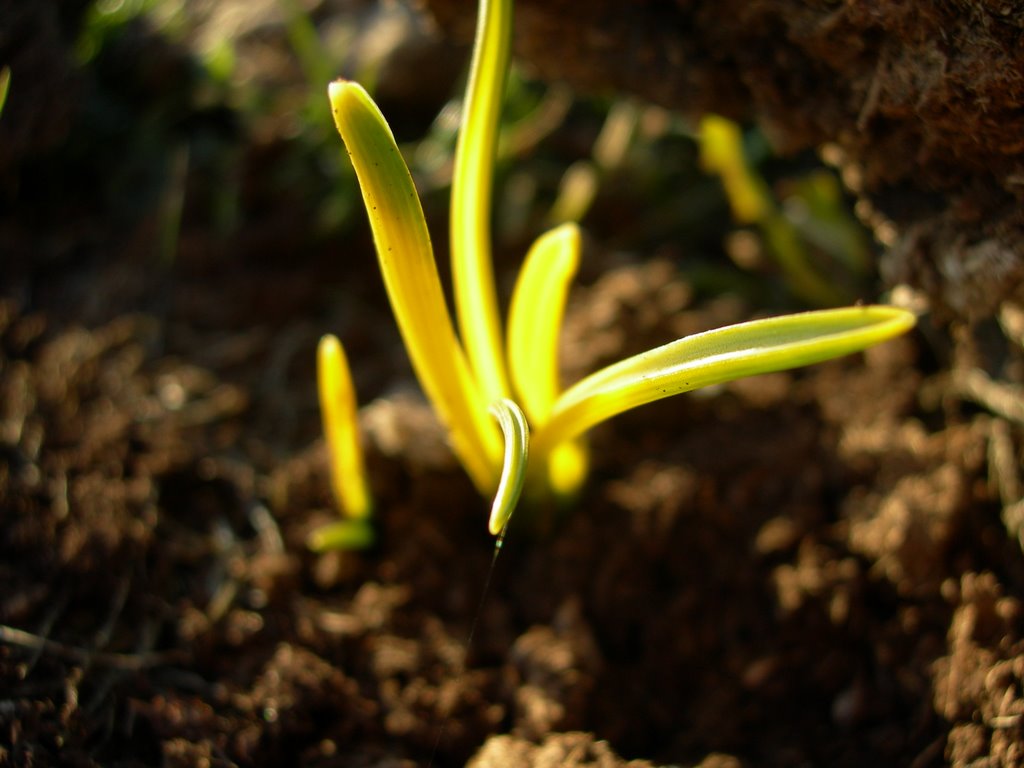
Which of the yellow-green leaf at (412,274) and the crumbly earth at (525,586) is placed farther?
the crumbly earth at (525,586)

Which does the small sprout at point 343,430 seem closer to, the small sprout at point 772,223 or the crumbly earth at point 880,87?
the crumbly earth at point 880,87

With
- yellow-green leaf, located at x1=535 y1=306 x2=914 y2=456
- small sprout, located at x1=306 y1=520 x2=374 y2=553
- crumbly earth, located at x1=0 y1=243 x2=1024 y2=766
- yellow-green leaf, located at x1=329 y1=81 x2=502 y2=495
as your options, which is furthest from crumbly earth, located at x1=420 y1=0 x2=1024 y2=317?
small sprout, located at x1=306 y1=520 x2=374 y2=553

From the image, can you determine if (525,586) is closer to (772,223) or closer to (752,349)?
(752,349)

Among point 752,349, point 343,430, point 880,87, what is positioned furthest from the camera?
point 343,430

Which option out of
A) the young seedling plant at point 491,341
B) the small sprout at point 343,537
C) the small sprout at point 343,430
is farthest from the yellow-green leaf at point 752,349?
the small sprout at point 343,537

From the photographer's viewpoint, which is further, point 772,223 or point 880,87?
point 772,223

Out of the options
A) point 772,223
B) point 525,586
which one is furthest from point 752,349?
point 772,223

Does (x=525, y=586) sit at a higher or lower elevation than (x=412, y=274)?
lower

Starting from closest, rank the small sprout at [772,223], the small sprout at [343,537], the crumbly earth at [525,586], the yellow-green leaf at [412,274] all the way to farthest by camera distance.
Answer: the yellow-green leaf at [412,274] → the crumbly earth at [525,586] → the small sprout at [343,537] → the small sprout at [772,223]
